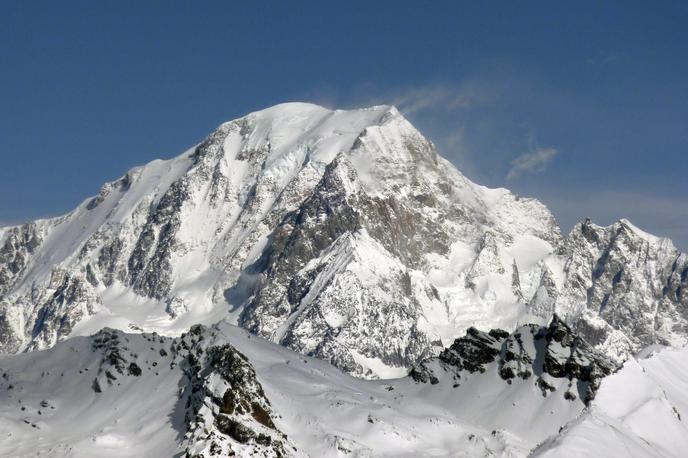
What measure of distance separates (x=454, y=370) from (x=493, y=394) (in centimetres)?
1076

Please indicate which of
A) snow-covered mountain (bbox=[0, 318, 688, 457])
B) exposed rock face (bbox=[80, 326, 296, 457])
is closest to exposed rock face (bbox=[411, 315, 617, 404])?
snow-covered mountain (bbox=[0, 318, 688, 457])

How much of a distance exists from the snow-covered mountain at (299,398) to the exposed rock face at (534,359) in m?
0.18

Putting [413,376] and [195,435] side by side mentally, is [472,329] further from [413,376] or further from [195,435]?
[195,435]

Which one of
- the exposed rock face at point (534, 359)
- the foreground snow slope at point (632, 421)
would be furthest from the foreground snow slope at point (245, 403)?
the foreground snow slope at point (632, 421)

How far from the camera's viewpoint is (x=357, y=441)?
117 meters

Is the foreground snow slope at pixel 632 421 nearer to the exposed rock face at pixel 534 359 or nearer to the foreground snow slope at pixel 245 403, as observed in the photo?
the foreground snow slope at pixel 245 403

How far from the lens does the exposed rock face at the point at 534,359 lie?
140875mm

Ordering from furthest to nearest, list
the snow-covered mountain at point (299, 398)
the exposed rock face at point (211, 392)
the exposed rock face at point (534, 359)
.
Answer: the exposed rock face at point (534, 359)
the snow-covered mountain at point (299, 398)
the exposed rock face at point (211, 392)

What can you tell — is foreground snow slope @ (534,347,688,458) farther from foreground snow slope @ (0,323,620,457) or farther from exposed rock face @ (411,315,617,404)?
exposed rock face @ (411,315,617,404)

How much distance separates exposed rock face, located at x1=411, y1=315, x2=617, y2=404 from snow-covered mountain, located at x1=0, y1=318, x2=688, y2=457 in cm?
18

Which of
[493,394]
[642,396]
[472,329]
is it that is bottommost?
[642,396]

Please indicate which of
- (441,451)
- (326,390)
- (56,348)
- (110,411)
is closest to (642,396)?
(441,451)

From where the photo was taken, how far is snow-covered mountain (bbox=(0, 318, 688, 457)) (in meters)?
106

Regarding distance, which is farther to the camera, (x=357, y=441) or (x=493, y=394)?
(x=493, y=394)
